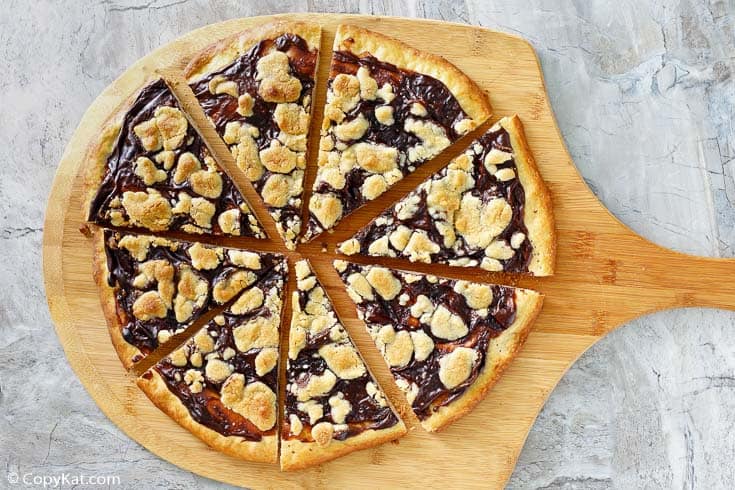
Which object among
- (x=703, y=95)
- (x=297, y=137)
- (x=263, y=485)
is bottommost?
(x=263, y=485)

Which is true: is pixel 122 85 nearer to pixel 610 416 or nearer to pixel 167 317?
pixel 167 317

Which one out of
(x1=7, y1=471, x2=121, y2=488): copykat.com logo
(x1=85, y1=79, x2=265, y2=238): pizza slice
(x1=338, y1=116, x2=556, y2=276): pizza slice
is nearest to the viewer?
(x1=338, y1=116, x2=556, y2=276): pizza slice

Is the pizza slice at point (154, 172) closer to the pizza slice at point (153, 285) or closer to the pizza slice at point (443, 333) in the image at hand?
the pizza slice at point (153, 285)

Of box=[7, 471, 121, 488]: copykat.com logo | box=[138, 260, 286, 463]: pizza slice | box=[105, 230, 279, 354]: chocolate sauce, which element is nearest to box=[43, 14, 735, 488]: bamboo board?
box=[138, 260, 286, 463]: pizza slice

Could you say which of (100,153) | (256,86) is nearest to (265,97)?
(256,86)

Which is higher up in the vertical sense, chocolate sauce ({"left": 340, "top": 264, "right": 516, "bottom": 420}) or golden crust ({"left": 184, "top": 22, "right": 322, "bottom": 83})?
golden crust ({"left": 184, "top": 22, "right": 322, "bottom": 83})

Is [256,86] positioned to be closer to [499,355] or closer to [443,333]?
[443,333]

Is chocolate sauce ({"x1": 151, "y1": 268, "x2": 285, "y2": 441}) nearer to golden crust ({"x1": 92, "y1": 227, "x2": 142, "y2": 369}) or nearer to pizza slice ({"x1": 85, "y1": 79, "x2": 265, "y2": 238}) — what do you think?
golden crust ({"x1": 92, "y1": 227, "x2": 142, "y2": 369})

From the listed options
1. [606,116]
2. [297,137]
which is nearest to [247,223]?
[297,137]

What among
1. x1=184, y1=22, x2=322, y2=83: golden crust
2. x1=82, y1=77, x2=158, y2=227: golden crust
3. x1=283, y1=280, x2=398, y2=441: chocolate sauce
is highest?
x1=184, y1=22, x2=322, y2=83: golden crust

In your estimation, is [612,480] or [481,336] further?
[612,480]
